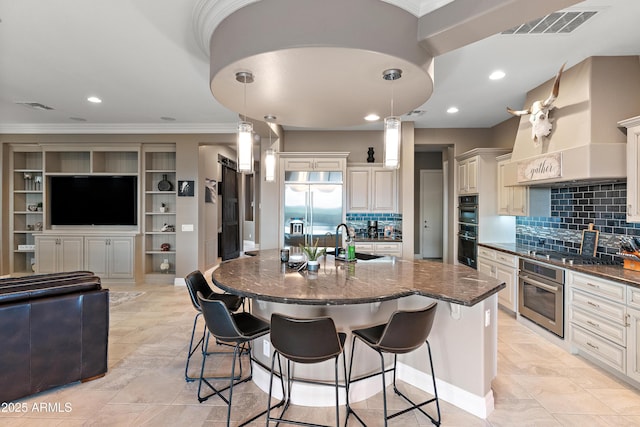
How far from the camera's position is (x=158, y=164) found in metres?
6.09

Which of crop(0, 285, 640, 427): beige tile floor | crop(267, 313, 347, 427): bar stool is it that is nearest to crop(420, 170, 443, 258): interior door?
crop(0, 285, 640, 427): beige tile floor

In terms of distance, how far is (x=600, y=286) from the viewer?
273cm

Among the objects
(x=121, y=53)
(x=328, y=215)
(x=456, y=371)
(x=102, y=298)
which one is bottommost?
(x=456, y=371)

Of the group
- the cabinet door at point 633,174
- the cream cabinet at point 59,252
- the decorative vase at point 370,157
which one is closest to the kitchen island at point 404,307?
the cabinet door at point 633,174

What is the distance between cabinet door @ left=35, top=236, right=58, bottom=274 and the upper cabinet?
25.6 ft

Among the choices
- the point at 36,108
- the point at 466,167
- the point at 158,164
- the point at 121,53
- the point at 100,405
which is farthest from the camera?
the point at 158,164

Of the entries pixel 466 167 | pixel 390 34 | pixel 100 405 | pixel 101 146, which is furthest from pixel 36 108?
pixel 466 167

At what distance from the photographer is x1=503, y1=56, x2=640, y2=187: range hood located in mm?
2898

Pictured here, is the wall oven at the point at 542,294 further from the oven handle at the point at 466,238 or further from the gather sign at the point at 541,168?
the oven handle at the point at 466,238

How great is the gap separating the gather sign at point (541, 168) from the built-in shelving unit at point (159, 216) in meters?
5.55

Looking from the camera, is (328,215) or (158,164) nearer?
(328,215)

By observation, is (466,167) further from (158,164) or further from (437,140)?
(158,164)

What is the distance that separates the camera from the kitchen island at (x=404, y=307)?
204 cm

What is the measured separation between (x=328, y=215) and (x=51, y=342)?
362cm
